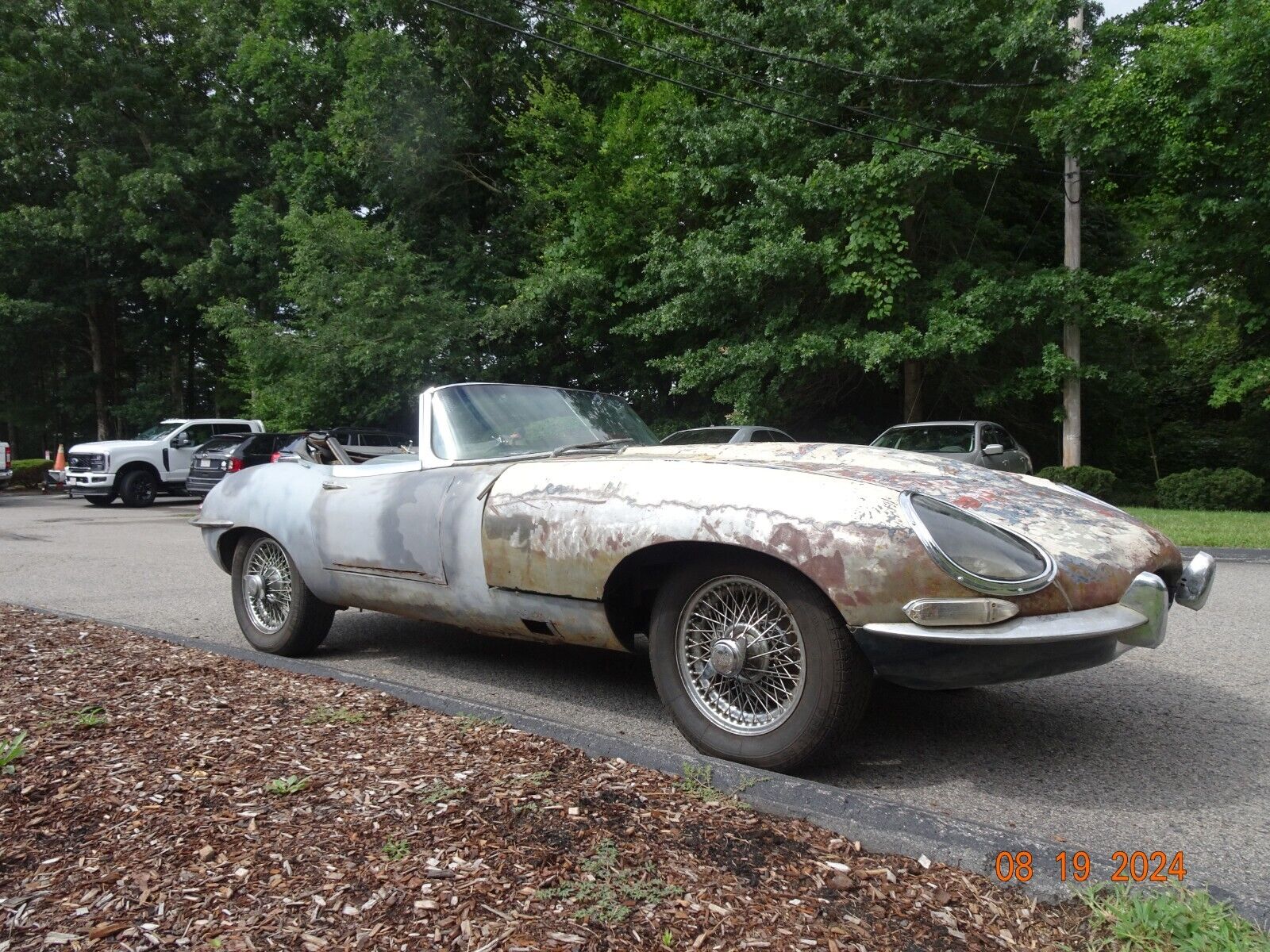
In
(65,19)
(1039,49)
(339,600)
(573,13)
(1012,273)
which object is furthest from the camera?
(65,19)

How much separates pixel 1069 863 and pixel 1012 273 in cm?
1728

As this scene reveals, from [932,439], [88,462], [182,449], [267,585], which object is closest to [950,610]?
[267,585]

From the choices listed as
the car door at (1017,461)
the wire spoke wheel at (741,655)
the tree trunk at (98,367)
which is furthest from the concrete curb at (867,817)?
the tree trunk at (98,367)

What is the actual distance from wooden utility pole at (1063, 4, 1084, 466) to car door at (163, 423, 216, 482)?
18182 millimetres

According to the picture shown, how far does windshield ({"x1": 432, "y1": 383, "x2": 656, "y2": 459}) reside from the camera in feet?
14.7

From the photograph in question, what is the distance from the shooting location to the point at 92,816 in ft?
8.50

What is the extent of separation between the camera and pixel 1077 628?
2.83 meters

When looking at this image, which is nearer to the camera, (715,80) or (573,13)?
(715,80)

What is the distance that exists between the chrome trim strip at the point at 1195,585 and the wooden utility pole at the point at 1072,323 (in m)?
14.7

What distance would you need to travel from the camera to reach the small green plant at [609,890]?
2117 millimetres

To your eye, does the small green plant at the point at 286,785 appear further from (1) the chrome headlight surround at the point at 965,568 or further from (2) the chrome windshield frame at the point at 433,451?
(1) the chrome headlight surround at the point at 965,568

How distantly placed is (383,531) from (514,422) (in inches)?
32.5

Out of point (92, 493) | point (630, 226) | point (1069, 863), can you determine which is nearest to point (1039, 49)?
point (630, 226)

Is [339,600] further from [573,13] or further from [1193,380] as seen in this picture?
[1193,380]
